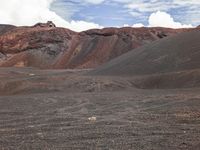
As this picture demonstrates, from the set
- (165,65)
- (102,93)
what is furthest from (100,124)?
(165,65)

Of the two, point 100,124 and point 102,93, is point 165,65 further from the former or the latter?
point 100,124

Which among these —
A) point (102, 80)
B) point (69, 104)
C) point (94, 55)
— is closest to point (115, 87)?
point (102, 80)

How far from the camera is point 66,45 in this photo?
96.6 m

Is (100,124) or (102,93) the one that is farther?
(102,93)

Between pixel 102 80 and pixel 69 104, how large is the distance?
14652 mm

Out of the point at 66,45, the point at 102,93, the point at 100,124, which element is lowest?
the point at 102,93

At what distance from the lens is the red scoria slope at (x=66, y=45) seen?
90.8 m

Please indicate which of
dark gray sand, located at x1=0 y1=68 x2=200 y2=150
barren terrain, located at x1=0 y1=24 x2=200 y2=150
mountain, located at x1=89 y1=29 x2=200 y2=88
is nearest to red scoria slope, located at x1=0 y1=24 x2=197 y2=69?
barren terrain, located at x1=0 y1=24 x2=200 y2=150

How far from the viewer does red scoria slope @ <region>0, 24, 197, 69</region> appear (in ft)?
298

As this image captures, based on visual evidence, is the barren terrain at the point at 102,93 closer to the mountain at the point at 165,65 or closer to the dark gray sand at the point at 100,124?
the dark gray sand at the point at 100,124

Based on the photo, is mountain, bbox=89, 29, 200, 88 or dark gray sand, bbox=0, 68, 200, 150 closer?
dark gray sand, bbox=0, 68, 200, 150

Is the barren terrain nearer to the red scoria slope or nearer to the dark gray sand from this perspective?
the dark gray sand

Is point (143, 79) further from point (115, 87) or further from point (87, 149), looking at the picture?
point (87, 149)

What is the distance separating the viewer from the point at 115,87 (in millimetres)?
41688
